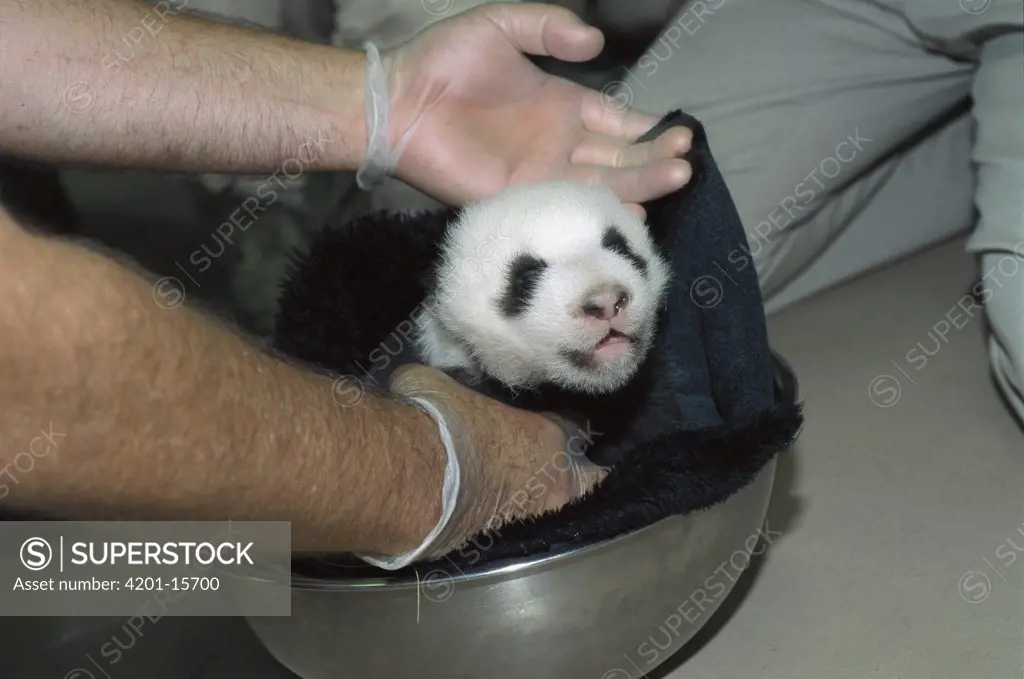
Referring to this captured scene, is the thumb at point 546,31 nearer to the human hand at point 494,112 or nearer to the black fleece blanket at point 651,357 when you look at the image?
the human hand at point 494,112

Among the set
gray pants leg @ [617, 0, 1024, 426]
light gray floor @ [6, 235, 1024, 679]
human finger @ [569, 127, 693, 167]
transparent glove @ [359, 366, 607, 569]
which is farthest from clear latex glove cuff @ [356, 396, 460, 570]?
gray pants leg @ [617, 0, 1024, 426]

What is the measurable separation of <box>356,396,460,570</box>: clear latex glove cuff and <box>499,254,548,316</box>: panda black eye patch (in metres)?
0.18

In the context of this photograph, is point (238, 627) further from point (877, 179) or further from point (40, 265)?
point (877, 179)

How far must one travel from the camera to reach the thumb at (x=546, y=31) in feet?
3.42

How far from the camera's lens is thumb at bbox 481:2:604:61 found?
104cm

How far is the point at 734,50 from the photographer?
1.41 m

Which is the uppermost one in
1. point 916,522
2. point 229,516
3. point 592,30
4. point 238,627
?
point 592,30

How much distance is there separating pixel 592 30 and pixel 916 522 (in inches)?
26.5

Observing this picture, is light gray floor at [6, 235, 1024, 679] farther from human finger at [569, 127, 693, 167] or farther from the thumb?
the thumb

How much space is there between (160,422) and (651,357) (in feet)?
2.01

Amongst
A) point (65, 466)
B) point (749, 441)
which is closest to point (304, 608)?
→ point (65, 466)

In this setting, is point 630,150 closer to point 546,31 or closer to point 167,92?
point 546,31

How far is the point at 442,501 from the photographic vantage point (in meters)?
0.75

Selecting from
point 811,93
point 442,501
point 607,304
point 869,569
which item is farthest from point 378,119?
point 869,569
